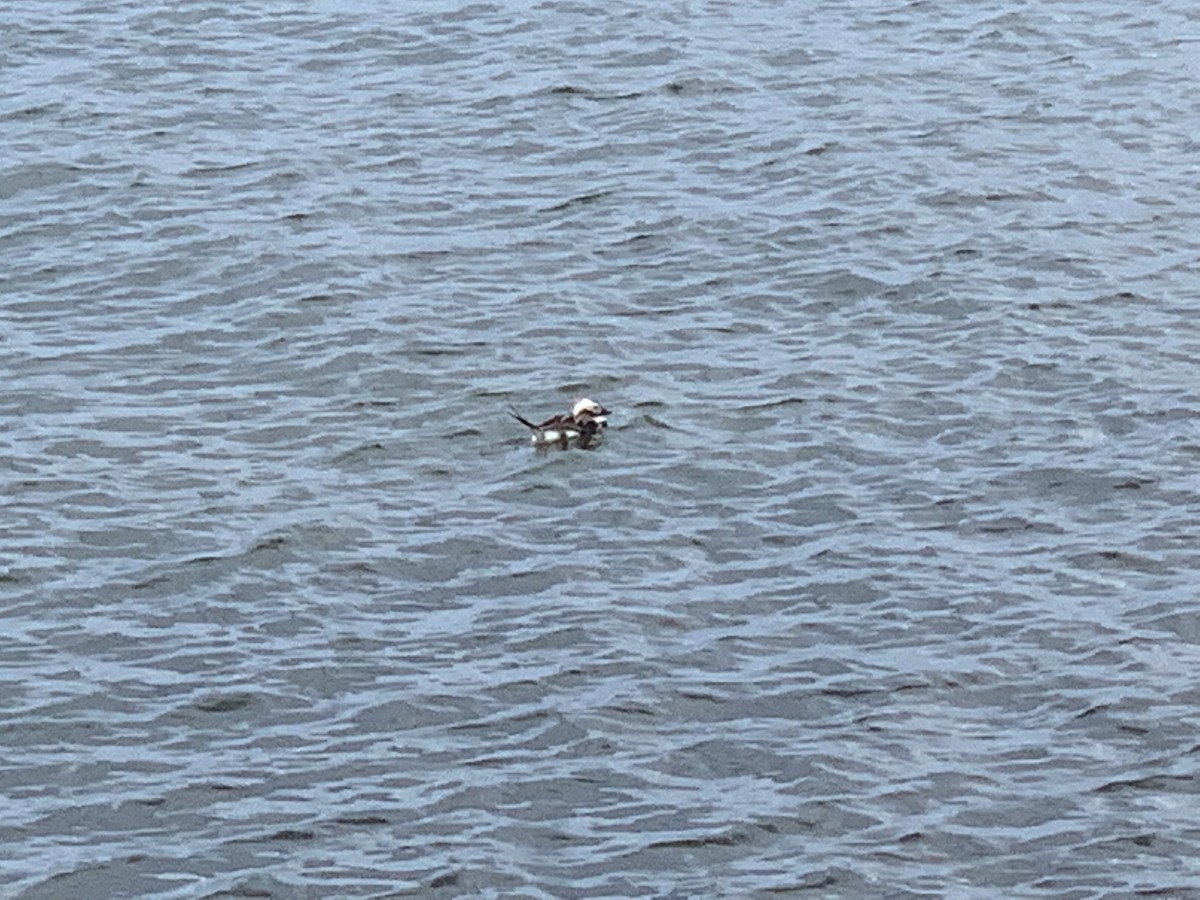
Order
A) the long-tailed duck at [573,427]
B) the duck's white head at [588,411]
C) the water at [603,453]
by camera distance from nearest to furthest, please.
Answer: the water at [603,453] → the long-tailed duck at [573,427] → the duck's white head at [588,411]

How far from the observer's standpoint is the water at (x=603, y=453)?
1733 cm

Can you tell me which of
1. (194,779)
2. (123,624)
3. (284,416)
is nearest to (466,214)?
(284,416)

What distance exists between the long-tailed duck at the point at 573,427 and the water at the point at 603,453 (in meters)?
0.24

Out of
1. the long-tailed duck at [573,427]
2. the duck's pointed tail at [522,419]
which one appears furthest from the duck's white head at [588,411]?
the duck's pointed tail at [522,419]

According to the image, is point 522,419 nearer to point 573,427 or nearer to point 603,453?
point 573,427

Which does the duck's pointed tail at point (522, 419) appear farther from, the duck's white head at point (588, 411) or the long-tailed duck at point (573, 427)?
the duck's white head at point (588, 411)

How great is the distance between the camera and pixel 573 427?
2264cm

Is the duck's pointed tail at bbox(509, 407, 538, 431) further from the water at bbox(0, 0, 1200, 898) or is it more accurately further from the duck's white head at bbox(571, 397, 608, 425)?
the duck's white head at bbox(571, 397, 608, 425)

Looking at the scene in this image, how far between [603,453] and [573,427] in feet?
1.56

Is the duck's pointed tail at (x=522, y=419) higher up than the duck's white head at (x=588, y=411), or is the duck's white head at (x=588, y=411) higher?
the duck's white head at (x=588, y=411)

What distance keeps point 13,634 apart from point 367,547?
313 centimetres

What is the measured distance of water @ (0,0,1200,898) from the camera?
56.9ft

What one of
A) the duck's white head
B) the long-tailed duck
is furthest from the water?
the duck's white head

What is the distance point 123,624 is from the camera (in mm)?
19750
